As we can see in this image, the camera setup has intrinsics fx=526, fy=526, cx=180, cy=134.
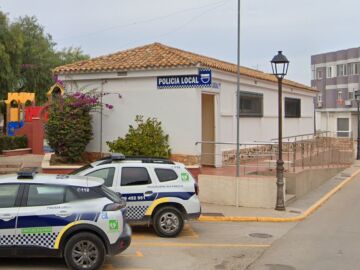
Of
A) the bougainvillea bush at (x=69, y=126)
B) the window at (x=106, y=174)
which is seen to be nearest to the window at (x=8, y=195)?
the window at (x=106, y=174)

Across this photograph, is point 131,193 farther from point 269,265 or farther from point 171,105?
point 171,105

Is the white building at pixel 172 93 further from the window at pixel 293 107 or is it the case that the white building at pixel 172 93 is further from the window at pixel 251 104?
the window at pixel 293 107

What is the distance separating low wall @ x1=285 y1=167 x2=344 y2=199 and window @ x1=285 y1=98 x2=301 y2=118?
466 centimetres

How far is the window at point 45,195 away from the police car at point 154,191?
3089 mm

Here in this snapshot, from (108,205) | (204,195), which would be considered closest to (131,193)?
(108,205)

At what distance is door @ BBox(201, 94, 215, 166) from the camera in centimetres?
1950

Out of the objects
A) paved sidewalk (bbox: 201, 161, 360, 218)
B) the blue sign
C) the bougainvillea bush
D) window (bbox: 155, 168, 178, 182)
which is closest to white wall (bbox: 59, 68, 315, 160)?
the blue sign

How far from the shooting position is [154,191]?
37.9 ft

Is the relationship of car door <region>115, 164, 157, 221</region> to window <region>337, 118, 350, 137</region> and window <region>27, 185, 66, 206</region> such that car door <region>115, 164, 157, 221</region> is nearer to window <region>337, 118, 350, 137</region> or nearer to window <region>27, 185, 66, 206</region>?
window <region>27, 185, 66, 206</region>

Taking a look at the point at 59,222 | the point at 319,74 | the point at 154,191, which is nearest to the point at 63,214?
the point at 59,222

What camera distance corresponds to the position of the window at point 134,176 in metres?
11.6

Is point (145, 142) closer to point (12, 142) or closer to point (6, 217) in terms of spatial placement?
point (6, 217)

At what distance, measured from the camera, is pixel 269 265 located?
934cm

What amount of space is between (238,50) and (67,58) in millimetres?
43603
